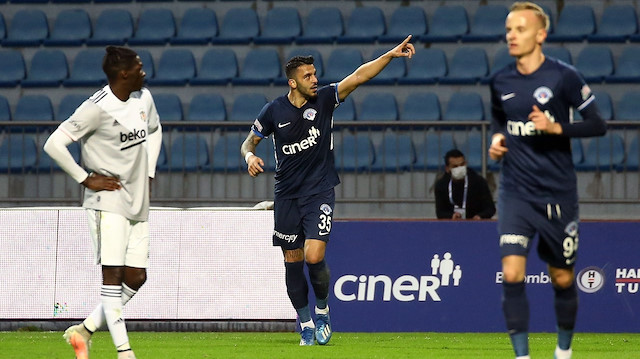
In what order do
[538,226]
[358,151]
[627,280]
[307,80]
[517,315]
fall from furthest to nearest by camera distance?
[358,151], [627,280], [307,80], [538,226], [517,315]

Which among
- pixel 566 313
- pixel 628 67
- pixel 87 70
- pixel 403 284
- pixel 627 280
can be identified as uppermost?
pixel 628 67

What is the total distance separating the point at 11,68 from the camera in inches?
663

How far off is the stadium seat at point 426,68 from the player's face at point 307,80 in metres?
7.29

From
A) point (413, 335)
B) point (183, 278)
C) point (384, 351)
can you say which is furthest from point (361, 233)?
point (384, 351)

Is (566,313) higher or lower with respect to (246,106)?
lower

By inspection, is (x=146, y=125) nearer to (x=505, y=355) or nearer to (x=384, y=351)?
(x=384, y=351)

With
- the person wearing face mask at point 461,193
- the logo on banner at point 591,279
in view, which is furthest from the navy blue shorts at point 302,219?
the logo on banner at point 591,279

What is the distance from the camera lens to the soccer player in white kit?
652 cm

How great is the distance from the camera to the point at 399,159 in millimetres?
13531

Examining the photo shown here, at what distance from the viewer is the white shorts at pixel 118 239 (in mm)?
6547

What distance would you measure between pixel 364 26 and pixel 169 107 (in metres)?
3.32

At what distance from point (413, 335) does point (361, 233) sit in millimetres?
1266

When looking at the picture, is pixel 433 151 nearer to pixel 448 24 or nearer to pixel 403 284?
pixel 403 284

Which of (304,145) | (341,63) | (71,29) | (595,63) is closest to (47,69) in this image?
(71,29)
